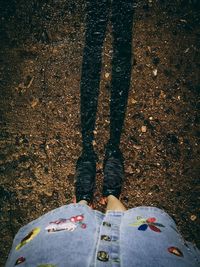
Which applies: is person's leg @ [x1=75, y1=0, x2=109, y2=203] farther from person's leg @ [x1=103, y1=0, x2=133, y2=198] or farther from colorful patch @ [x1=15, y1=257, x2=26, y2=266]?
colorful patch @ [x1=15, y1=257, x2=26, y2=266]

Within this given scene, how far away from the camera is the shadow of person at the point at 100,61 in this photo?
7.64ft

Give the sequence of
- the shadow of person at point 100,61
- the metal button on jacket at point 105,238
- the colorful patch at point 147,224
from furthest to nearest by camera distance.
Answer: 1. the shadow of person at point 100,61
2. the colorful patch at point 147,224
3. the metal button on jacket at point 105,238

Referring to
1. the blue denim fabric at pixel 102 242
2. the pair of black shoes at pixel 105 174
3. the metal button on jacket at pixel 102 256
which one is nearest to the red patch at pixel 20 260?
the blue denim fabric at pixel 102 242

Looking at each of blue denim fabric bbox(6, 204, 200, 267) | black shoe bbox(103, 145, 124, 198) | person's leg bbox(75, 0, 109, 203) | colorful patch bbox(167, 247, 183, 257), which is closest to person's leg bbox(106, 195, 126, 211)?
black shoe bbox(103, 145, 124, 198)

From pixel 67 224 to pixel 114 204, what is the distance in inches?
28.3

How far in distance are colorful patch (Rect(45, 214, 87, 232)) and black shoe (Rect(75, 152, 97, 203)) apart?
0.82 metres

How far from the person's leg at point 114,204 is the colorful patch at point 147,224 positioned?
0.51 metres

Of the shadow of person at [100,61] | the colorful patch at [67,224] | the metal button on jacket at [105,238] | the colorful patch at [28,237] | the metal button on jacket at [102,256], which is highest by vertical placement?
the shadow of person at [100,61]

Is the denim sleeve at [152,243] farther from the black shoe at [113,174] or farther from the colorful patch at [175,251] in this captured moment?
the black shoe at [113,174]

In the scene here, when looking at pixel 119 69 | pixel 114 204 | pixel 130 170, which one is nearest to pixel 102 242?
pixel 114 204

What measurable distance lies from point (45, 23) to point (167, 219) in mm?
1936

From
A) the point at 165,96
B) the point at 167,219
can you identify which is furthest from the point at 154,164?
the point at 167,219

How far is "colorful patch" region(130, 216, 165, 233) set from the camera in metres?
1.35

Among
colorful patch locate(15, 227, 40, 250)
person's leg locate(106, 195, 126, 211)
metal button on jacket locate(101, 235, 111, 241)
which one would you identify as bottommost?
person's leg locate(106, 195, 126, 211)
